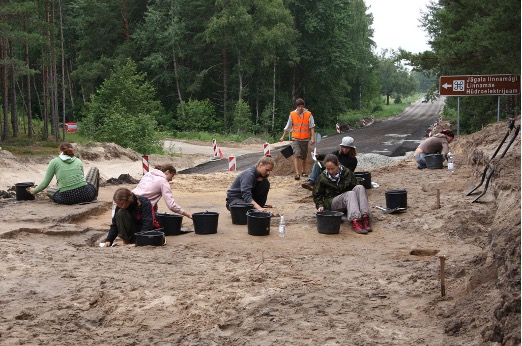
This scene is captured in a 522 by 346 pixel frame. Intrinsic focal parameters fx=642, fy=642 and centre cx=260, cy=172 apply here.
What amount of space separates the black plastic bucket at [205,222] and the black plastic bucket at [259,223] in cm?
55

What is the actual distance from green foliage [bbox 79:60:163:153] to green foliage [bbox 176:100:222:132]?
551 centimetres

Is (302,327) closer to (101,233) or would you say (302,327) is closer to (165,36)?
(101,233)

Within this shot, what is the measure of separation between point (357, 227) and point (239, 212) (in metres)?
2.03

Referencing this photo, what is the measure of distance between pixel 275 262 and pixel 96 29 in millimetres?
54889

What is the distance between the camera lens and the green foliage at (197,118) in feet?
168

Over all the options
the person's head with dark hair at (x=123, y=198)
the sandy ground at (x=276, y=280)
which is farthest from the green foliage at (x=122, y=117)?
the person's head with dark hair at (x=123, y=198)

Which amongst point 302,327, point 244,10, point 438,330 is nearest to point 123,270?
point 302,327

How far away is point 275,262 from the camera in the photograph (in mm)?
8344

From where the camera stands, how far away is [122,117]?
32.5 meters

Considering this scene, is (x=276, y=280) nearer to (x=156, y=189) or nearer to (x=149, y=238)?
(x=149, y=238)

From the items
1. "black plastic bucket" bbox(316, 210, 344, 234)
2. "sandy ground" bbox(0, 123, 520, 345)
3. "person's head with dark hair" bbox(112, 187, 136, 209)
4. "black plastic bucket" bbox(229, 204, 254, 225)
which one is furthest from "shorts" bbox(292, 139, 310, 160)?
"person's head with dark hair" bbox(112, 187, 136, 209)

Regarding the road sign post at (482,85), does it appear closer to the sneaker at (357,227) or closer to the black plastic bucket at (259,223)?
the sneaker at (357,227)

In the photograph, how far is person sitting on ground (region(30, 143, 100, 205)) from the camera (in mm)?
12055

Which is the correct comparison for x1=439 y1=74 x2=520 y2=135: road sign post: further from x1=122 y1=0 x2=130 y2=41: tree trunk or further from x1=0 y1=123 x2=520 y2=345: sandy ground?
x1=122 y1=0 x2=130 y2=41: tree trunk
